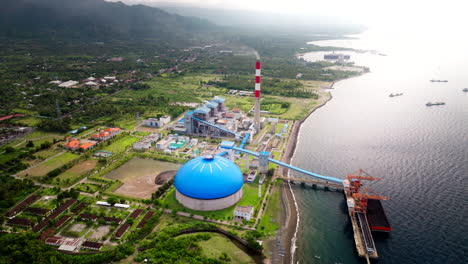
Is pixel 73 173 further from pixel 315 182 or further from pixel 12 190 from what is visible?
pixel 315 182

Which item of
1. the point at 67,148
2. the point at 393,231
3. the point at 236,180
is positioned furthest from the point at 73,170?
the point at 393,231

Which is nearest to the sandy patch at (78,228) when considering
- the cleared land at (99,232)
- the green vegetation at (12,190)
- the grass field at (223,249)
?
the cleared land at (99,232)

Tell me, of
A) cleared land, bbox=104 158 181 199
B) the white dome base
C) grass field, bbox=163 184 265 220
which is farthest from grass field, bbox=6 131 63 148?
the white dome base

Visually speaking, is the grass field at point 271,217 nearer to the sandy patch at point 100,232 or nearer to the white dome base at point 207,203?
the white dome base at point 207,203

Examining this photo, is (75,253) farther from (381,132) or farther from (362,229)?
(381,132)

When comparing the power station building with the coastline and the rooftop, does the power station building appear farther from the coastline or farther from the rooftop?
the rooftop

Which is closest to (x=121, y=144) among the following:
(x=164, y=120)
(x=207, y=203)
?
(x=164, y=120)
